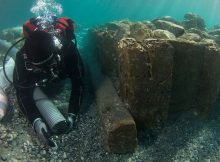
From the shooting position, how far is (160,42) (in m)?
4.51

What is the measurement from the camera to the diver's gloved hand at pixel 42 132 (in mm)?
4570

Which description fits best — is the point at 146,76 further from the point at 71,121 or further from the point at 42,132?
the point at 42,132

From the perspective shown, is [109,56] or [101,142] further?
[109,56]

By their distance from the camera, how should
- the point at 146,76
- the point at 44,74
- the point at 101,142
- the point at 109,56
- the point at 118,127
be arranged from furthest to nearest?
1. the point at 109,56
2. the point at 44,74
3. the point at 101,142
4. the point at 146,76
5. the point at 118,127

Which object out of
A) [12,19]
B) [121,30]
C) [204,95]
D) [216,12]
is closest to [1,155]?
[204,95]

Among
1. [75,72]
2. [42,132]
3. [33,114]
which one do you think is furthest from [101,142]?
[75,72]

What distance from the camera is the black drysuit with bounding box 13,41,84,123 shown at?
5.18m

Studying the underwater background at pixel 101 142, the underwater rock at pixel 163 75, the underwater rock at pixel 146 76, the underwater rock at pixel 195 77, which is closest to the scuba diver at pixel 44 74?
the underwater background at pixel 101 142

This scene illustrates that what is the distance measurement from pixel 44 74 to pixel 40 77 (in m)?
0.17

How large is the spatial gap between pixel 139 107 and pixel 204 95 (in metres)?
1.55

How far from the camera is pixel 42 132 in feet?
15.0

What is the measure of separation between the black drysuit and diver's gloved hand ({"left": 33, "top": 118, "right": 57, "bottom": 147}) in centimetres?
18

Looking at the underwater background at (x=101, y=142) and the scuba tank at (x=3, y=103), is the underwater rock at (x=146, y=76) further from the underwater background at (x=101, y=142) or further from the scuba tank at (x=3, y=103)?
the scuba tank at (x=3, y=103)

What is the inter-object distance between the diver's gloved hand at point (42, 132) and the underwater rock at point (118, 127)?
0.94m
